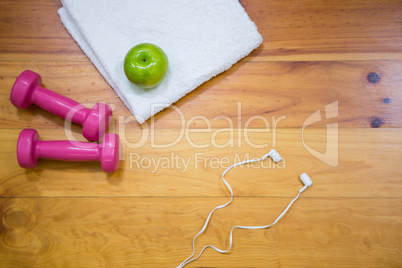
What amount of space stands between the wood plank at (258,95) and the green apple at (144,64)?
10 cm

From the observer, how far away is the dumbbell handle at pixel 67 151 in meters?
0.77

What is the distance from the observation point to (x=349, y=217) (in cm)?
84

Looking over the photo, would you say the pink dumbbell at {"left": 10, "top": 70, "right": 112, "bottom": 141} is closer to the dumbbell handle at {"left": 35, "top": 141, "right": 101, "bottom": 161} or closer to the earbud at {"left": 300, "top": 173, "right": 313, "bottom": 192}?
the dumbbell handle at {"left": 35, "top": 141, "right": 101, "bottom": 161}

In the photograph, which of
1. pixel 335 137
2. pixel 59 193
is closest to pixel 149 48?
pixel 59 193

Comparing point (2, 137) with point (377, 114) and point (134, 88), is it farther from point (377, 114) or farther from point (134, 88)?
point (377, 114)

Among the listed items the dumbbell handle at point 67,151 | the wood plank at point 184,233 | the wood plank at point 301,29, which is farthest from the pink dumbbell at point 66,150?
the wood plank at point 301,29

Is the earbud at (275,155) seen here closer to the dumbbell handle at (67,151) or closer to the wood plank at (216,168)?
the wood plank at (216,168)

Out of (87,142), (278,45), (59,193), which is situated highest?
(278,45)

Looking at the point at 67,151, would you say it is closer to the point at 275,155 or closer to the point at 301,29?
the point at 275,155

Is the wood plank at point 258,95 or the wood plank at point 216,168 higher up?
the wood plank at point 258,95

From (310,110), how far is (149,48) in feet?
1.42

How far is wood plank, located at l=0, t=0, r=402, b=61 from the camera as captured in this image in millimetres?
873

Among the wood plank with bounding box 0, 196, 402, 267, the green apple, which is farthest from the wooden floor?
the green apple

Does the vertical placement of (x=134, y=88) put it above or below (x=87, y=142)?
above
